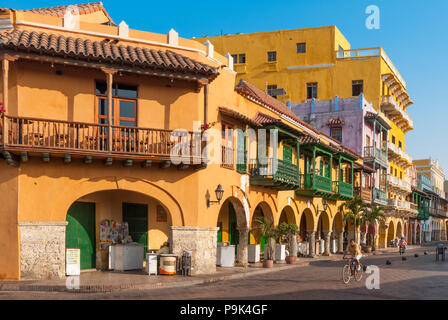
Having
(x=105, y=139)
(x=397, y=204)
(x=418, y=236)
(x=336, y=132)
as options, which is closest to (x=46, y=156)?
(x=105, y=139)

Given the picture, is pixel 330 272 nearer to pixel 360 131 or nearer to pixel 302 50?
pixel 360 131

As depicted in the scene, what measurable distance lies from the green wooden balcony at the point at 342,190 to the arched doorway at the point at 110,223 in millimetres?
14914

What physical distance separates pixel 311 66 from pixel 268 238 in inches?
1079

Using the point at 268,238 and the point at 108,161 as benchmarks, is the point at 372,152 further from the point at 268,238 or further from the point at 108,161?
the point at 108,161

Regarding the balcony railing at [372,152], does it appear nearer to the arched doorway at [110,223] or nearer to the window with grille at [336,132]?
the window with grille at [336,132]

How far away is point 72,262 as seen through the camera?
17812 mm

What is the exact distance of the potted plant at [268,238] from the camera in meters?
23.2

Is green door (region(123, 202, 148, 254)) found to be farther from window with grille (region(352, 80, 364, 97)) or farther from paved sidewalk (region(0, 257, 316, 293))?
window with grille (region(352, 80, 364, 97))

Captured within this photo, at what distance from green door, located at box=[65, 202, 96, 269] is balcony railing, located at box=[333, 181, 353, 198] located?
1808 cm

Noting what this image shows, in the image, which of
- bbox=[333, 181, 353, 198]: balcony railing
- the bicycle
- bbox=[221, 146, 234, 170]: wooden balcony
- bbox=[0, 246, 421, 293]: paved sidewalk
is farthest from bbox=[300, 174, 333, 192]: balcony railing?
the bicycle

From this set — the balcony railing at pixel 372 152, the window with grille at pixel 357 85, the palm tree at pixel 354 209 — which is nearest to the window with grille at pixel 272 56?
the window with grille at pixel 357 85

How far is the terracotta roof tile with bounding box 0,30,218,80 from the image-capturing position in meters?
16.2
